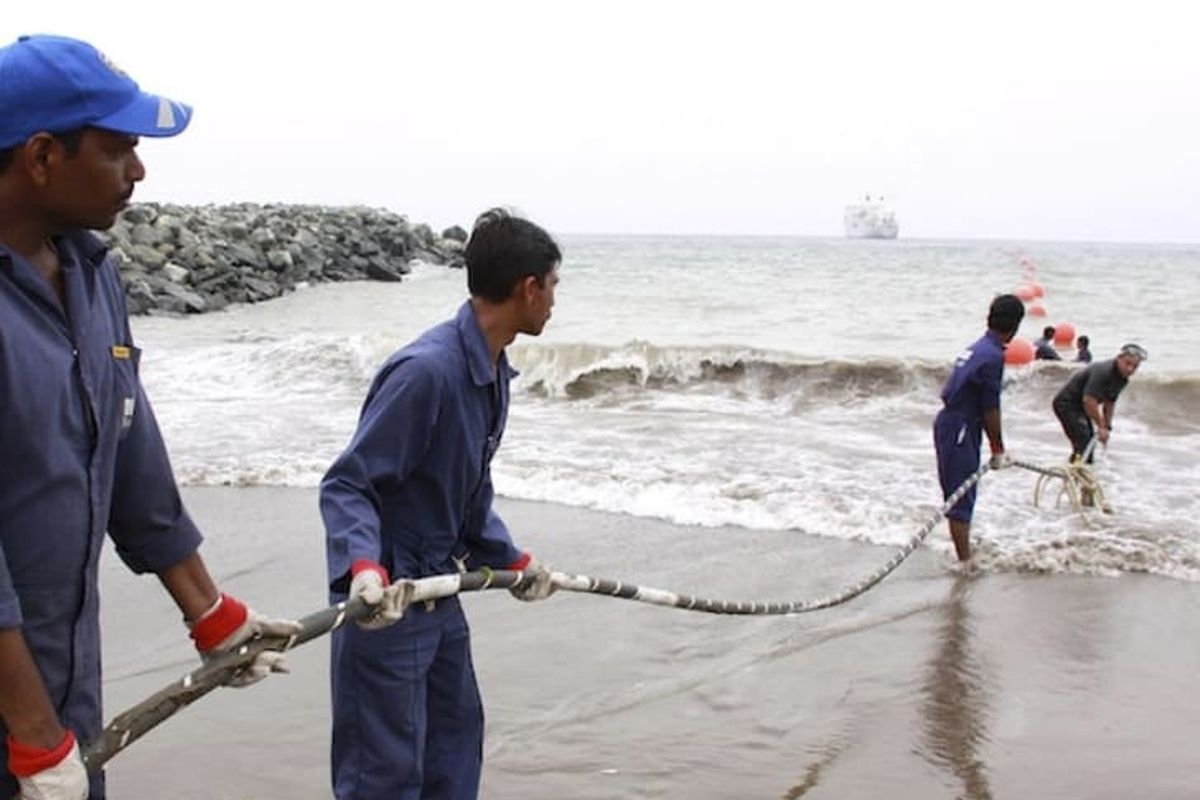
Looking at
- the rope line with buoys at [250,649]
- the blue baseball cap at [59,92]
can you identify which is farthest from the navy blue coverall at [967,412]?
the blue baseball cap at [59,92]

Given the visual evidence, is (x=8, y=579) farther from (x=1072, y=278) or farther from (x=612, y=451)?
(x=1072, y=278)

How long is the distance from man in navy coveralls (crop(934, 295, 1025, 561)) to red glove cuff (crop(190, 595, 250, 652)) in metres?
5.14

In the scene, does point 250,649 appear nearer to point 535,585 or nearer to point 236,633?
point 236,633

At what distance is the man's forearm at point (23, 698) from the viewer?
5.33ft

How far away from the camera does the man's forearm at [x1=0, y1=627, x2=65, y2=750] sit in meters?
1.63

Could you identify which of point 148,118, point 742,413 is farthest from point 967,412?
point 742,413

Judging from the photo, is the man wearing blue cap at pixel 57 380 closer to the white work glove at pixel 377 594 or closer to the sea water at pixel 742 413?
the white work glove at pixel 377 594

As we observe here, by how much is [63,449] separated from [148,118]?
0.52m

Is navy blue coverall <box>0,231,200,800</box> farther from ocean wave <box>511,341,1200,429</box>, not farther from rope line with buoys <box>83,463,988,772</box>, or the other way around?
ocean wave <box>511,341,1200,429</box>

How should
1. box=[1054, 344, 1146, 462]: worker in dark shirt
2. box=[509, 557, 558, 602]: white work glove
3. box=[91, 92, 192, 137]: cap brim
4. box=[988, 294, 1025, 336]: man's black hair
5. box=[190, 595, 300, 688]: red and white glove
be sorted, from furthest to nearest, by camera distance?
box=[1054, 344, 1146, 462]: worker in dark shirt, box=[988, 294, 1025, 336]: man's black hair, box=[509, 557, 558, 602]: white work glove, box=[190, 595, 300, 688]: red and white glove, box=[91, 92, 192, 137]: cap brim

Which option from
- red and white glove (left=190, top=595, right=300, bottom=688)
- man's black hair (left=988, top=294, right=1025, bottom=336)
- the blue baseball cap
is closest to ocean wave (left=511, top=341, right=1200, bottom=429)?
man's black hair (left=988, top=294, right=1025, bottom=336)

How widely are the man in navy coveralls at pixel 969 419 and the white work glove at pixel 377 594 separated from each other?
15.8ft

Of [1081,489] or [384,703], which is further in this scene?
[1081,489]

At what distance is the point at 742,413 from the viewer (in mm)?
13148
